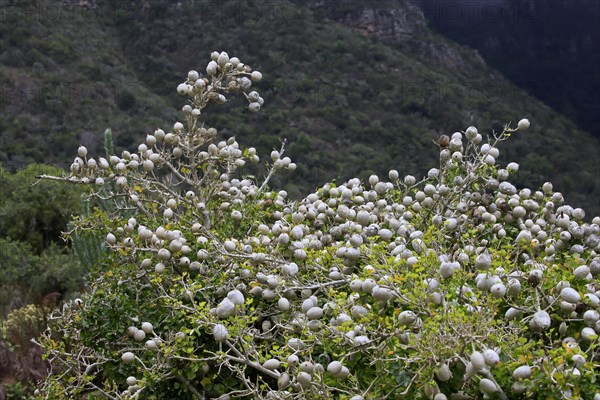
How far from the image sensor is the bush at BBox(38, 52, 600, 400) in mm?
2283

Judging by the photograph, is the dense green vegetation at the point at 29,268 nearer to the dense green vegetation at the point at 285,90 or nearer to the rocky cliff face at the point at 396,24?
the dense green vegetation at the point at 285,90

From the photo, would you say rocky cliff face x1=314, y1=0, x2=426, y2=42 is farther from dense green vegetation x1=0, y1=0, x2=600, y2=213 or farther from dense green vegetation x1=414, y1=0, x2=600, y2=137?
dense green vegetation x1=414, y1=0, x2=600, y2=137

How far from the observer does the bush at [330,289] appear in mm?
2283

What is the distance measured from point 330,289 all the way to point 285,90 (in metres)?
21.8

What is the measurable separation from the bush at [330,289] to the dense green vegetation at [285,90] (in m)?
11.2

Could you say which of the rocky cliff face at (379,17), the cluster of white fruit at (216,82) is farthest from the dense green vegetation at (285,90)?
the cluster of white fruit at (216,82)

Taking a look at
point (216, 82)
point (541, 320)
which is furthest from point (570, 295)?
point (216, 82)

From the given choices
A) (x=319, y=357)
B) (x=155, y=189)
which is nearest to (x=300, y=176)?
(x=155, y=189)

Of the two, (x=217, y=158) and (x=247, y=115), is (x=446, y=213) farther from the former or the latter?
(x=247, y=115)

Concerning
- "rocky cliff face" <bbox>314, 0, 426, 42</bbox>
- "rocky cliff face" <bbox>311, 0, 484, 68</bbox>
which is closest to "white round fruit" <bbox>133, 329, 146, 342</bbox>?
"rocky cliff face" <bbox>311, 0, 484, 68</bbox>

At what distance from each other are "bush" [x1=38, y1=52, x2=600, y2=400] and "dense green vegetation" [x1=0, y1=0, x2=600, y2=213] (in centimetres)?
1117

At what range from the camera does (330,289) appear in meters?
2.75

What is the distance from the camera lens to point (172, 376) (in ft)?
10.2

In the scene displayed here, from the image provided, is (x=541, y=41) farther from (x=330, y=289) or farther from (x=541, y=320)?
(x=541, y=320)
